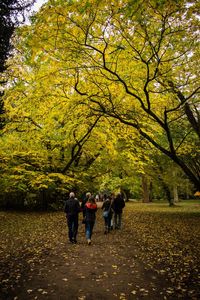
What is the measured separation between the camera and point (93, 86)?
545 inches

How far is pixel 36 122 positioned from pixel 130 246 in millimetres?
12441

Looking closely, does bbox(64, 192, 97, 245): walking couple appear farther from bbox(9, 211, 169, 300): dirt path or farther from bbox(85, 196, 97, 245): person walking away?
bbox(9, 211, 169, 300): dirt path

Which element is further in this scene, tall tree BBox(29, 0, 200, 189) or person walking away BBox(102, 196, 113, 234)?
person walking away BBox(102, 196, 113, 234)

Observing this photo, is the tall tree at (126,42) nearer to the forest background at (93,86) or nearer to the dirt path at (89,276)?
the forest background at (93,86)

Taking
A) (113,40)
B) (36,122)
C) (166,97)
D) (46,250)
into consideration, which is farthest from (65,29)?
(36,122)

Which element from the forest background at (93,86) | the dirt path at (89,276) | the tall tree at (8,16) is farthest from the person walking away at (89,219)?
the tall tree at (8,16)

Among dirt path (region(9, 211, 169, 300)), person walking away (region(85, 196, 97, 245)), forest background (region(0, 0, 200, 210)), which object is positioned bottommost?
dirt path (region(9, 211, 169, 300))

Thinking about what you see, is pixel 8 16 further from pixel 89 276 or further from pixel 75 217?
pixel 89 276

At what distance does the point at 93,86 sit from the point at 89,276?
9.04 meters

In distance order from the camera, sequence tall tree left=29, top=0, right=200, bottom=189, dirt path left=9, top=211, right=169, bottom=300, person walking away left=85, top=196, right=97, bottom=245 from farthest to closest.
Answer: person walking away left=85, top=196, right=97, bottom=245 → tall tree left=29, top=0, right=200, bottom=189 → dirt path left=9, top=211, right=169, bottom=300

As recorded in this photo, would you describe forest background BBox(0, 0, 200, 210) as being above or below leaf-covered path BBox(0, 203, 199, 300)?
above

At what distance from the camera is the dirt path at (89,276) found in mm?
6012

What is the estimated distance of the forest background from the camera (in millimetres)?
9322

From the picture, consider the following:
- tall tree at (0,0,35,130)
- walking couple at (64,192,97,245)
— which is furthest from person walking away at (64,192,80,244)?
tall tree at (0,0,35,130)
